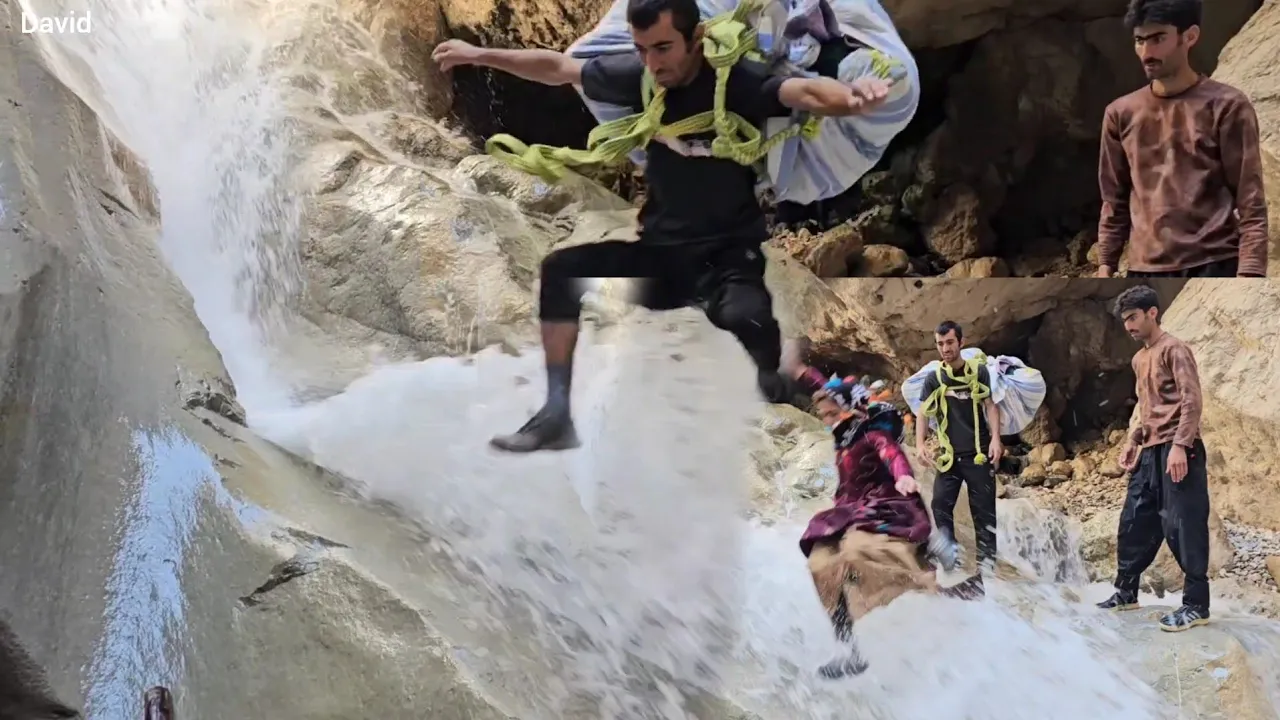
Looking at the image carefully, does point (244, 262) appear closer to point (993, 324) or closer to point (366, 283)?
point (366, 283)

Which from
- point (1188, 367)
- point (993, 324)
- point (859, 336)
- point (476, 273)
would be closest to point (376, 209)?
point (476, 273)

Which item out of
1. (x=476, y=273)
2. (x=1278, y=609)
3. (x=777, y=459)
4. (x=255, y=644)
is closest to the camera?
(x=255, y=644)

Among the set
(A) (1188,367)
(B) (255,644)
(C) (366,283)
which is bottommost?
(B) (255,644)

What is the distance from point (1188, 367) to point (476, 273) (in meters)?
1.45

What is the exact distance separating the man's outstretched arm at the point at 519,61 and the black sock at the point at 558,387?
60cm

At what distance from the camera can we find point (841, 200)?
68.0 inches

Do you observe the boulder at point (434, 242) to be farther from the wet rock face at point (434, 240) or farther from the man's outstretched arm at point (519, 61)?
the man's outstretched arm at point (519, 61)

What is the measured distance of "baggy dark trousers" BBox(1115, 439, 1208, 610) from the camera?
5.16 ft

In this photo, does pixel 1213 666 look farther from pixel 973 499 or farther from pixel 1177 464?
pixel 973 499

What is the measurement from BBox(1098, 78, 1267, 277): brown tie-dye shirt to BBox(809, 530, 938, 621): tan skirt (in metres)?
0.72

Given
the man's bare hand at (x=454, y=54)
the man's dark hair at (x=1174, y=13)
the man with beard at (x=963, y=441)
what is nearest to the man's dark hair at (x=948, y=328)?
the man with beard at (x=963, y=441)

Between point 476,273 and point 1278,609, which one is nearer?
point 1278,609

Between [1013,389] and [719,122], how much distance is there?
783mm

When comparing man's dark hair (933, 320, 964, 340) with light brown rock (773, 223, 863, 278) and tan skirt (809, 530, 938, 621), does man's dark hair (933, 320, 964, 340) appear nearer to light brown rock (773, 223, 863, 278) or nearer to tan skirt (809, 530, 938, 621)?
light brown rock (773, 223, 863, 278)
